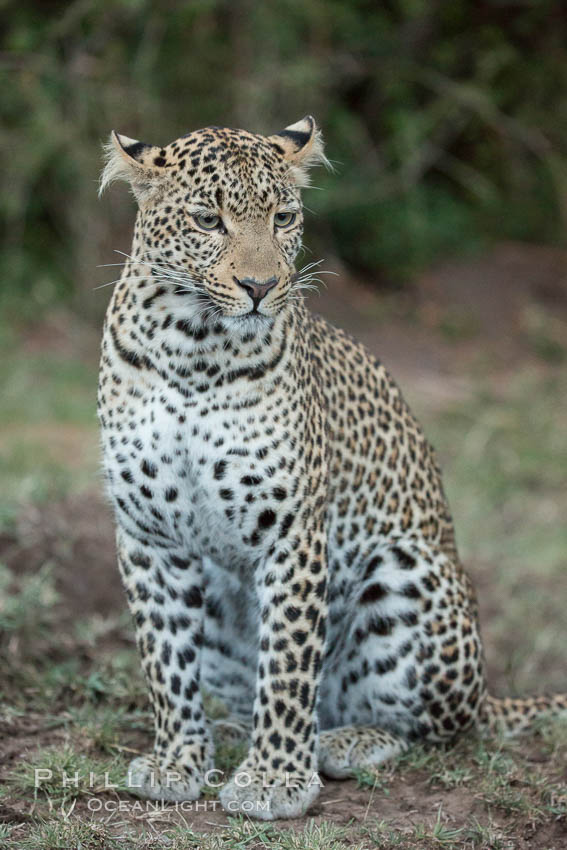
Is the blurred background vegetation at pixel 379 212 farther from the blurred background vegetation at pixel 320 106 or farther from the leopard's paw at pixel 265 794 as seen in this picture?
the leopard's paw at pixel 265 794

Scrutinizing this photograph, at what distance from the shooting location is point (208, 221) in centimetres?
400

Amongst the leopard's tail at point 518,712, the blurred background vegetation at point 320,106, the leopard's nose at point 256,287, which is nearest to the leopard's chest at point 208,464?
the leopard's nose at point 256,287

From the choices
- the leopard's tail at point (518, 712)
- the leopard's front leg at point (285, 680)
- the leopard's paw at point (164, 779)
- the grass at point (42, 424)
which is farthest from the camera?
the grass at point (42, 424)

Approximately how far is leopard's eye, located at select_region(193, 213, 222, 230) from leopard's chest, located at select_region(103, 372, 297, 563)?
604 millimetres

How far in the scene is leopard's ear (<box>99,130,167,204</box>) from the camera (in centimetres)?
410

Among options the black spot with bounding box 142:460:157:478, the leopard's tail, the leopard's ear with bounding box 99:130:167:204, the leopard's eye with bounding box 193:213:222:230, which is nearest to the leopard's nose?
the leopard's eye with bounding box 193:213:222:230

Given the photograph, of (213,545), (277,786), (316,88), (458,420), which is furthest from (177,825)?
(316,88)

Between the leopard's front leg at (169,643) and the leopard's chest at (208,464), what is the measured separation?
27 cm

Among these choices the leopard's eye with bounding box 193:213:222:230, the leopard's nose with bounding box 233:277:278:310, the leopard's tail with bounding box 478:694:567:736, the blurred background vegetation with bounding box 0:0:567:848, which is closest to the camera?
the leopard's nose with bounding box 233:277:278:310

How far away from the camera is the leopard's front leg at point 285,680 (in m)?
4.21

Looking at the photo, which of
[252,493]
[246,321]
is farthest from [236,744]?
[246,321]

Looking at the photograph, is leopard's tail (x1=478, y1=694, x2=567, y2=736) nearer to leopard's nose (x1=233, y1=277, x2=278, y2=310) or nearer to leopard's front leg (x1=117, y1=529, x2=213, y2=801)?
leopard's front leg (x1=117, y1=529, x2=213, y2=801)

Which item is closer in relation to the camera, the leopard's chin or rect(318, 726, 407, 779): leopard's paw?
the leopard's chin

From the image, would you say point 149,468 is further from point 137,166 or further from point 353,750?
point 353,750
